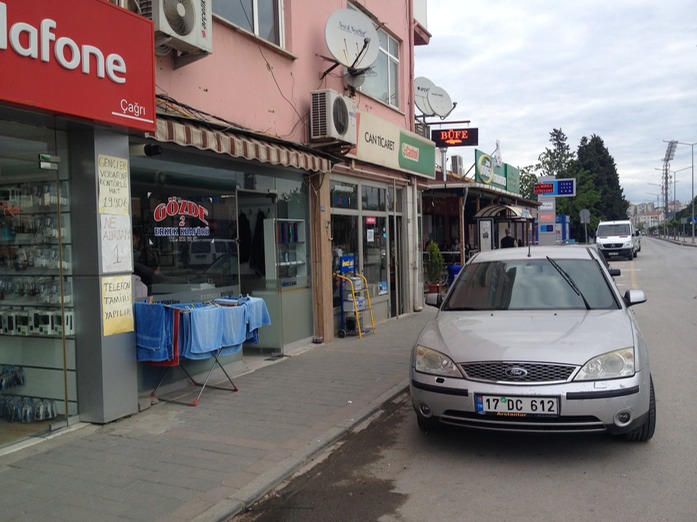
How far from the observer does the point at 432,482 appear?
14.6ft

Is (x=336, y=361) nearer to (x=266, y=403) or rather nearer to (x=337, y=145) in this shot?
(x=266, y=403)

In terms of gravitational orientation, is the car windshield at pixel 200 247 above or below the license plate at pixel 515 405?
above

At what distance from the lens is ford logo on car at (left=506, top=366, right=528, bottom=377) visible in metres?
4.54

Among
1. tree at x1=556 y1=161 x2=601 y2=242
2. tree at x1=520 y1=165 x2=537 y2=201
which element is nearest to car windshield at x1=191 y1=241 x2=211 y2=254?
tree at x1=520 y1=165 x2=537 y2=201

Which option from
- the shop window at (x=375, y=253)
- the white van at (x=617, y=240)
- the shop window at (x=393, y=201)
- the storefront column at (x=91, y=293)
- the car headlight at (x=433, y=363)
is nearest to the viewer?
the car headlight at (x=433, y=363)

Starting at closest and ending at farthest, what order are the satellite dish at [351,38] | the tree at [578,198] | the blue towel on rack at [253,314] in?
the blue towel on rack at [253,314] < the satellite dish at [351,38] < the tree at [578,198]

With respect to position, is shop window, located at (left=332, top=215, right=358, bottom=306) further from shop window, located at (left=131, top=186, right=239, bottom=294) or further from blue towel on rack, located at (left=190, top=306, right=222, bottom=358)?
blue towel on rack, located at (left=190, top=306, right=222, bottom=358)

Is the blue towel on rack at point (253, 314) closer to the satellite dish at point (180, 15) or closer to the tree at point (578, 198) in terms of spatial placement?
the satellite dish at point (180, 15)

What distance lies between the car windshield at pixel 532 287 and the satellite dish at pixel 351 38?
Answer: 5.21 m

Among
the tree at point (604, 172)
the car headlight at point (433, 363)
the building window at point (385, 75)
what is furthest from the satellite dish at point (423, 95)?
the tree at point (604, 172)

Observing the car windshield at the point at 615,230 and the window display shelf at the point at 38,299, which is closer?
the window display shelf at the point at 38,299

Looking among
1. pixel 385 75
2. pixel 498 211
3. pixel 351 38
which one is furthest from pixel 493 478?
pixel 498 211

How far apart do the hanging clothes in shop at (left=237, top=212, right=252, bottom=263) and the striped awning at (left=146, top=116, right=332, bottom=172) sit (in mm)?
1242

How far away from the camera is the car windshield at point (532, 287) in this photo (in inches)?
231
